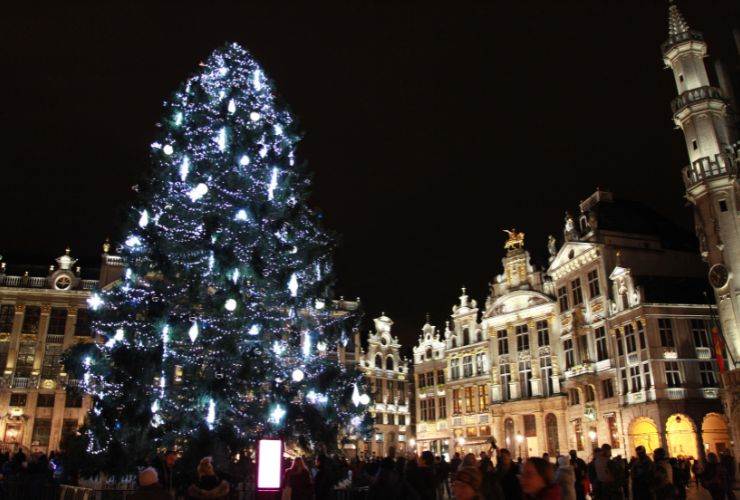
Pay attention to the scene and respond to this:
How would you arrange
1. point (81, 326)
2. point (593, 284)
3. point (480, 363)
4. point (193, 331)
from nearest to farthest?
point (193, 331) < point (593, 284) < point (81, 326) < point (480, 363)

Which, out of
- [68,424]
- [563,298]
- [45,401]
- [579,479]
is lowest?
[579,479]

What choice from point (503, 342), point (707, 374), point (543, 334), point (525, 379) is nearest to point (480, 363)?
point (503, 342)

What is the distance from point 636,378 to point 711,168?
1214cm

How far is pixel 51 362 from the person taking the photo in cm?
4353

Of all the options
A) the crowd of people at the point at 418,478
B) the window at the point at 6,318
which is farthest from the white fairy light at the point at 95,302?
the window at the point at 6,318

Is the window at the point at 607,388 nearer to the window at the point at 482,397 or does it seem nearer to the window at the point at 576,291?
the window at the point at 576,291

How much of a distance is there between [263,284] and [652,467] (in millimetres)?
9271

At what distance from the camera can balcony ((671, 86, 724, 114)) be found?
33906 millimetres

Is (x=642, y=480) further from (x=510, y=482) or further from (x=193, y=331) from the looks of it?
(x=193, y=331)

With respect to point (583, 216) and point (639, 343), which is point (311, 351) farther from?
point (583, 216)

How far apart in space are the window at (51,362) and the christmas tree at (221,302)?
33.0m

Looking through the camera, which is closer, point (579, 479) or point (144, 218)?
point (579, 479)

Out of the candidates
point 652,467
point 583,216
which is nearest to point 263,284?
point 652,467

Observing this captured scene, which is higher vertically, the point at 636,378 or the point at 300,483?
the point at 636,378
